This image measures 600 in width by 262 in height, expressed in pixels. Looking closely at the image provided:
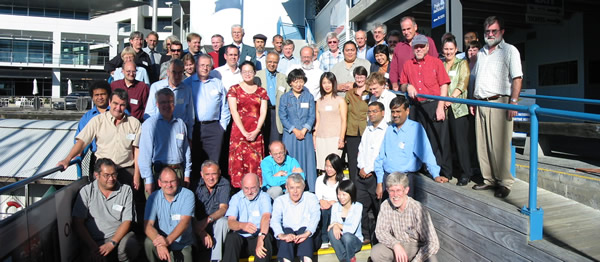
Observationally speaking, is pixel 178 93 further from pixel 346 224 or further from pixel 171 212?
pixel 346 224

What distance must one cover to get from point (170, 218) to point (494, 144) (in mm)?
3257

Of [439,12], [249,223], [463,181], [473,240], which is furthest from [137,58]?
[439,12]

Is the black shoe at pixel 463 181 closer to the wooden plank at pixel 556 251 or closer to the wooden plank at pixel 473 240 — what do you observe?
the wooden plank at pixel 473 240

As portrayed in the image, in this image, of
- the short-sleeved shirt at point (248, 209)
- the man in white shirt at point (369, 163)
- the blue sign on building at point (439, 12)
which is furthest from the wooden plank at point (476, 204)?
the blue sign on building at point (439, 12)

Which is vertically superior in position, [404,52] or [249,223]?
[404,52]

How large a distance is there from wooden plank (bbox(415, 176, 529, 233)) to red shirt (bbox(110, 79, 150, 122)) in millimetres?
3441

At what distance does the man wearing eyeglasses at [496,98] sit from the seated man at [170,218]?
2892mm

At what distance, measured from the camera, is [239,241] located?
4098 millimetres

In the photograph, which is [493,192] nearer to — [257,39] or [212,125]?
[212,125]

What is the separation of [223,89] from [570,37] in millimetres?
9011

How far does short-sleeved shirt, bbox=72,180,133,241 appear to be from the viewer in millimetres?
3961

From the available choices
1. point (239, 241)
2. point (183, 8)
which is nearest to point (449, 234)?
point (239, 241)

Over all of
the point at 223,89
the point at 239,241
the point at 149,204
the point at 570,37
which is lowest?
the point at 239,241

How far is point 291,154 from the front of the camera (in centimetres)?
505
